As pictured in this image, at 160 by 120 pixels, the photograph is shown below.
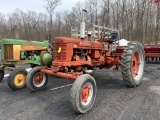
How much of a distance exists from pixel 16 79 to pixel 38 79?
2.34ft

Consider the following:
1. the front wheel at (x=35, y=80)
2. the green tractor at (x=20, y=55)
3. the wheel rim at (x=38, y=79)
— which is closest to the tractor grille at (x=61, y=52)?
the front wheel at (x=35, y=80)

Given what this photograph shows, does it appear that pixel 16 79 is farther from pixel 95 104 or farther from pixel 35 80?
pixel 95 104

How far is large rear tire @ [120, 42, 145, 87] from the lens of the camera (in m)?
5.09

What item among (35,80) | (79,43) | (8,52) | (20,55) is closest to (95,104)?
(79,43)

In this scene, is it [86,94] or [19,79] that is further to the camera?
[19,79]

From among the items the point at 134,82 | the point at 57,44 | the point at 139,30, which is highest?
the point at 139,30

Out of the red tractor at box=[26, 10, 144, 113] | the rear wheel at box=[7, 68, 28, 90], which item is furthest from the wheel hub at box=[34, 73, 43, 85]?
the rear wheel at box=[7, 68, 28, 90]

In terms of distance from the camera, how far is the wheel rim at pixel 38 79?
5156 millimetres

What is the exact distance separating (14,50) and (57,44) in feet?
9.45

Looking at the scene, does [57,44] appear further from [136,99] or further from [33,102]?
[136,99]

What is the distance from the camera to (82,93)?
12.4 ft

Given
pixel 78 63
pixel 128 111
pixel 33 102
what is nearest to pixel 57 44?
pixel 78 63

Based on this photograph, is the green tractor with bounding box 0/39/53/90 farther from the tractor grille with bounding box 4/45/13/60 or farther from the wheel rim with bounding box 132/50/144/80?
the wheel rim with bounding box 132/50/144/80

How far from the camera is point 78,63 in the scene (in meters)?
4.81
